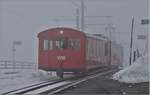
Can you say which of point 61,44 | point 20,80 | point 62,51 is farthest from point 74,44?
point 20,80

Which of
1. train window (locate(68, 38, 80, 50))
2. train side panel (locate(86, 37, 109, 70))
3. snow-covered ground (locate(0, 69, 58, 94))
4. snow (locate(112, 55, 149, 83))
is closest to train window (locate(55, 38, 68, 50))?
train window (locate(68, 38, 80, 50))

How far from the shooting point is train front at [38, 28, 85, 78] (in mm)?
29922

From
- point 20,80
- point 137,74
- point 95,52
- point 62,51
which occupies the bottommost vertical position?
point 20,80

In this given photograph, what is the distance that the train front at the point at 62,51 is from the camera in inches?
1178

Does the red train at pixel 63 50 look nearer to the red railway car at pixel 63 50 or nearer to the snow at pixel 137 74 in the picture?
the red railway car at pixel 63 50

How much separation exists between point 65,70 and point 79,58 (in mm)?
1061

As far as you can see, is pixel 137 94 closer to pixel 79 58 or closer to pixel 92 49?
pixel 79 58

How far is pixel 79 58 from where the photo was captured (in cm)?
2992

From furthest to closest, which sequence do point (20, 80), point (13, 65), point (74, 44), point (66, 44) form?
point (13, 65) → point (74, 44) → point (66, 44) → point (20, 80)

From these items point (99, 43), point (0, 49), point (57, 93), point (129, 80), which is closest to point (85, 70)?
point (99, 43)

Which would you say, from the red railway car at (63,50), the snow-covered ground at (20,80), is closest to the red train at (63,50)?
the red railway car at (63,50)

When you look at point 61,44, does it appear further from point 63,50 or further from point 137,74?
point 137,74

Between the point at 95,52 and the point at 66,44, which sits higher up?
the point at 66,44

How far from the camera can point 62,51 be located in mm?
29906
